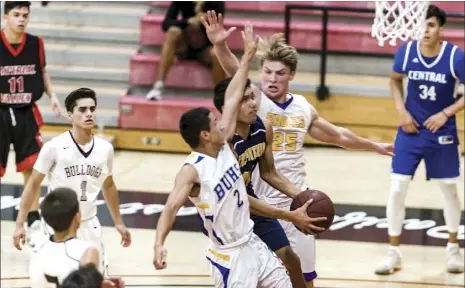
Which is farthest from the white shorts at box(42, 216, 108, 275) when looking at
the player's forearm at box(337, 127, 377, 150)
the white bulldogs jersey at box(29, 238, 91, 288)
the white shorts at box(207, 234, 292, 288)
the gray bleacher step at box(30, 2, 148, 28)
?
the gray bleacher step at box(30, 2, 148, 28)

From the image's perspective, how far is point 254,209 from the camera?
5727mm

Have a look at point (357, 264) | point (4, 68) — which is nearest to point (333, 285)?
point (357, 264)

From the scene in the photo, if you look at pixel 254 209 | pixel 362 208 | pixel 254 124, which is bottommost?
pixel 362 208

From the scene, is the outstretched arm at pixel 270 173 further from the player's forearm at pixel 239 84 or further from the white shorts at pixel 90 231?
the white shorts at pixel 90 231

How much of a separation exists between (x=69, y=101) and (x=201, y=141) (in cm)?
116

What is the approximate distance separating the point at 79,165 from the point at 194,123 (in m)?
1.16

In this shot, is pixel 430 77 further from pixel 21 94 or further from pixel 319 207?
pixel 21 94

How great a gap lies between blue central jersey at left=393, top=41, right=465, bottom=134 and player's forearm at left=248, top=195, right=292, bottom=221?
8.77ft

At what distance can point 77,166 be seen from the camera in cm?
627

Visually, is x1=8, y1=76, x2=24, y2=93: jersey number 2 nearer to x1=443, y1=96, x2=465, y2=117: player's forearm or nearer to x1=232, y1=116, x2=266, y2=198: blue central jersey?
x1=232, y1=116, x2=266, y2=198: blue central jersey

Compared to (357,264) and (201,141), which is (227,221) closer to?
(201,141)

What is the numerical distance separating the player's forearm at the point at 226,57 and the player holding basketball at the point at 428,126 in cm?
197

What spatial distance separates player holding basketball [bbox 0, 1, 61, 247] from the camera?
27.4 feet

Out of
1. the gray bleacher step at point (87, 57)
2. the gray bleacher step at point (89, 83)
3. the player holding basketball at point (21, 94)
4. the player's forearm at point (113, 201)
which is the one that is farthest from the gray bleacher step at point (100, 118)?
the player's forearm at point (113, 201)
